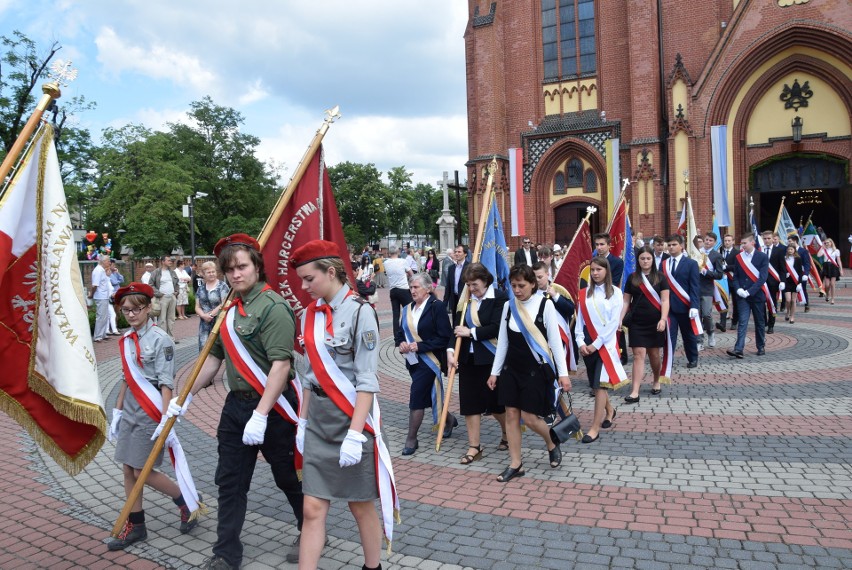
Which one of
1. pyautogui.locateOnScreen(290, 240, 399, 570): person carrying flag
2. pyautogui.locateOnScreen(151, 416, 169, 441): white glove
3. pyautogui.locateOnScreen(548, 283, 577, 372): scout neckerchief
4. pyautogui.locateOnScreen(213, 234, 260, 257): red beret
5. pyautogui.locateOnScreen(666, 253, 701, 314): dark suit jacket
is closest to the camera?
pyautogui.locateOnScreen(290, 240, 399, 570): person carrying flag

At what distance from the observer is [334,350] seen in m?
3.51

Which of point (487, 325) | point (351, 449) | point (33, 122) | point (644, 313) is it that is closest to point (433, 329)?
point (487, 325)

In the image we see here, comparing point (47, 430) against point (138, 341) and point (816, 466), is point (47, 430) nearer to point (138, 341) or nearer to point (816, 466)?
point (138, 341)

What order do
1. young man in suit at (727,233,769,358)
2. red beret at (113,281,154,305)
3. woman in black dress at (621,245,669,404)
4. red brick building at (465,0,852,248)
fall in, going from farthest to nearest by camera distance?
red brick building at (465,0,852,248), young man in suit at (727,233,769,358), woman in black dress at (621,245,669,404), red beret at (113,281,154,305)

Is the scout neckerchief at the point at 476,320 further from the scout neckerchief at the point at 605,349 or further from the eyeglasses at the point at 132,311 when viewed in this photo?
the eyeglasses at the point at 132,311

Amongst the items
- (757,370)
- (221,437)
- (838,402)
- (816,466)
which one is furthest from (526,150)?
(221,437)

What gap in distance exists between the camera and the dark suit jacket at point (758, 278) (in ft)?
35.5

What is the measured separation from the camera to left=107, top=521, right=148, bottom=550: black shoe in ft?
14.4

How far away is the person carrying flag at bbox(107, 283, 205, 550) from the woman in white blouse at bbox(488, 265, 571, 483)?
103 inches

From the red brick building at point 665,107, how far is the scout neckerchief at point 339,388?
24590 mm

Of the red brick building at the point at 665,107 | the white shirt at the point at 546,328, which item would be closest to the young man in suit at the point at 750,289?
the white shirt at the point at 546,328

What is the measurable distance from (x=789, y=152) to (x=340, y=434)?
27.4 metres

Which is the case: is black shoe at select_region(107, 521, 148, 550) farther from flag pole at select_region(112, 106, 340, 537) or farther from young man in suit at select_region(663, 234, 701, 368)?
young man in suit at select_region(663, 234, 701, 368)

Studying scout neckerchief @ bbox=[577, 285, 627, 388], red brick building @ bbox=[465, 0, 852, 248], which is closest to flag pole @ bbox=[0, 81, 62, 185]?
scout neckerchief @ bbox=[577, 285, 627, 388]
